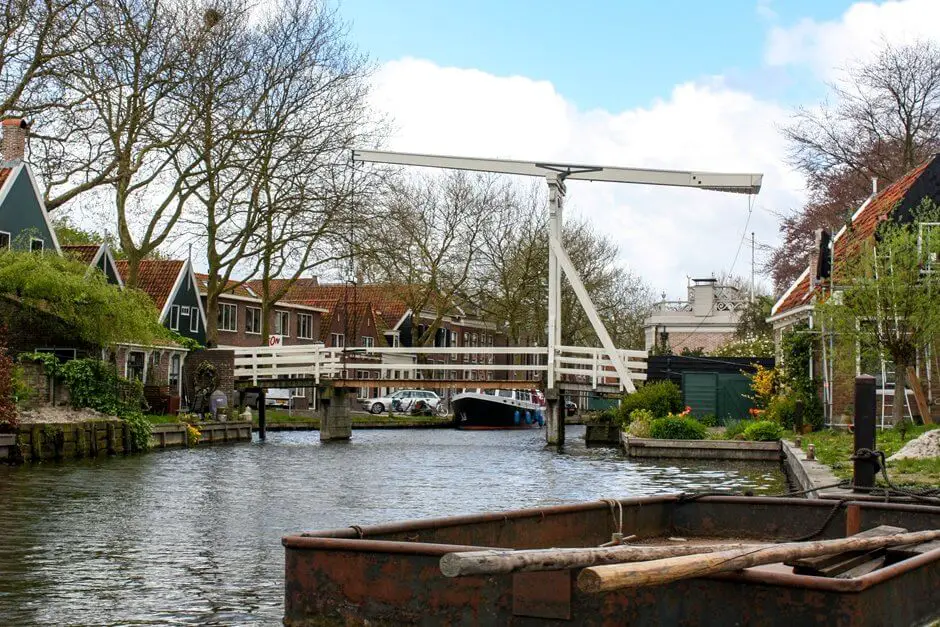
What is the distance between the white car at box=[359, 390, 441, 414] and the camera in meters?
60.8

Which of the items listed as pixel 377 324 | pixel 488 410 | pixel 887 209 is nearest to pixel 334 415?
pixel 488 410

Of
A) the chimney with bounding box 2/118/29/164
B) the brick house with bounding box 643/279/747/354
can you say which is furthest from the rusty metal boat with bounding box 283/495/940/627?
the brick house with bounding box 643/279/747/354

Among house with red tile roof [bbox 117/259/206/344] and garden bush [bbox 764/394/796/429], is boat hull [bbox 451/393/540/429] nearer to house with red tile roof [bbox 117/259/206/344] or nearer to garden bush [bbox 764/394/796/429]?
house with red tile roof [bbox 117/259/206/344]

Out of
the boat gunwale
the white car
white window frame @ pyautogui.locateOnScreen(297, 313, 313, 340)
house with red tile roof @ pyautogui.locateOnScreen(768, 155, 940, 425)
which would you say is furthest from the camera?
white window frame @ pyautogui.locateOnScreen(297, 313, 313, 340)

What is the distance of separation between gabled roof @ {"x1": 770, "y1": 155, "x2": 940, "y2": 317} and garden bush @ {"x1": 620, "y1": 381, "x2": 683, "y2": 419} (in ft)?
12.1

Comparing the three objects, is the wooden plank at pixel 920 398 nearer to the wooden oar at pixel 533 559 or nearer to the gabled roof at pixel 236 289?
the wooden oar at pixel 533 559

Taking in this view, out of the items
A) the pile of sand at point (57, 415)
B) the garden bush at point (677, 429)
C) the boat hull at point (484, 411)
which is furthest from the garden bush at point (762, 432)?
the boat hull at point (484, 411)

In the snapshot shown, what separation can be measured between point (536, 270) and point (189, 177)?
2224 cm

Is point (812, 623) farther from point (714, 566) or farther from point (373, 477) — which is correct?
point (373, 477)

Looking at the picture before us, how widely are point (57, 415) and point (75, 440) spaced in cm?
112

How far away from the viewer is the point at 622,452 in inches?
1214

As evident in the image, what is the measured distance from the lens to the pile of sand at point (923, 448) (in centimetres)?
1741

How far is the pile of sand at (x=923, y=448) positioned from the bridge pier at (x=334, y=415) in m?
23.5

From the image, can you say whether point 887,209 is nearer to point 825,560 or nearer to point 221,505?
point 221,505
